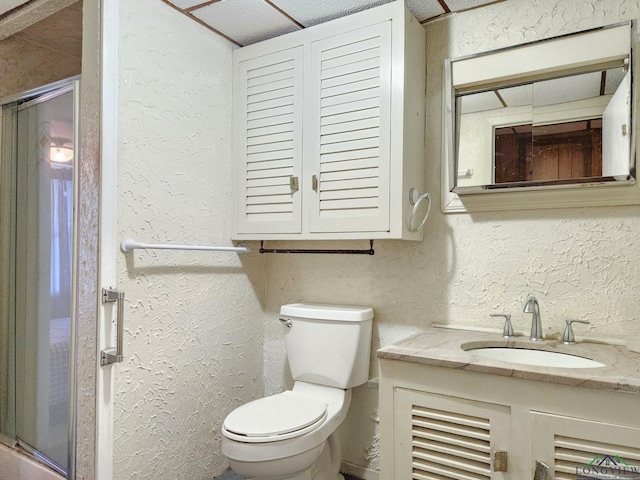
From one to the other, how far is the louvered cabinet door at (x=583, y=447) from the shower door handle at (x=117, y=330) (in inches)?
51.5

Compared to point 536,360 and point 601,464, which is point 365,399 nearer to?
point 536,360

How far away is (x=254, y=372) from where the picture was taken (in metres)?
2.21

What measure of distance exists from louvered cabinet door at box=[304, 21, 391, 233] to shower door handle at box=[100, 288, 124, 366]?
80 centimetres

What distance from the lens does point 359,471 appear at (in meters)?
1.98

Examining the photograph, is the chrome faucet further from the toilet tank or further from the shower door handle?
the shower door handle

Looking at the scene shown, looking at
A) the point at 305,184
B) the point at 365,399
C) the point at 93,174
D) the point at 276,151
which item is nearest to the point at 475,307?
the point at 365,399

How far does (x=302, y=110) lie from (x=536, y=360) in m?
1.34

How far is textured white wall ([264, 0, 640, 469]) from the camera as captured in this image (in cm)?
153

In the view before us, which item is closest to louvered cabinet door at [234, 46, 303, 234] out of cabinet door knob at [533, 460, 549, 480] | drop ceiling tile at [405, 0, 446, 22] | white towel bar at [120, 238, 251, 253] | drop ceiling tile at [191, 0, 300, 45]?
drop ceiling tile at [191, 0, 300, 45]

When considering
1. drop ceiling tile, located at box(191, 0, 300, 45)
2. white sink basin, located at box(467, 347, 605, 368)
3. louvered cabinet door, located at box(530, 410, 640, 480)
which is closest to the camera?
louvered cabinet door, located at box(530, 410, 640, 480)

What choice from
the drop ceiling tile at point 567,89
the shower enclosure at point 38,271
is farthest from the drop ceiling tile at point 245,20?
the drop ceiling tile at point 567,89

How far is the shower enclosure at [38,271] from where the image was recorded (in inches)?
68.3

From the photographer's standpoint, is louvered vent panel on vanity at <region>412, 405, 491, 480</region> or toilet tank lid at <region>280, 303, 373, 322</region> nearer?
louvered vent panel on vanity at <region>412, 405, 491, 480</region>

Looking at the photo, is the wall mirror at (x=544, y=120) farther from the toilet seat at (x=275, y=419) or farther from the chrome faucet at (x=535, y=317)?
the toilet seat at (x=275, y=419)
